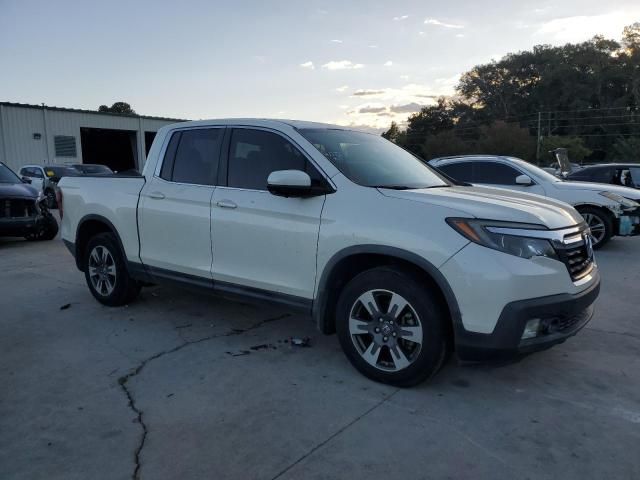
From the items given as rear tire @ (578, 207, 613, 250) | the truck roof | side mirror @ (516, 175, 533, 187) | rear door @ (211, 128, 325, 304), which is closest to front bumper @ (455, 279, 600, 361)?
rear door @ (211, 128, 325, 304)

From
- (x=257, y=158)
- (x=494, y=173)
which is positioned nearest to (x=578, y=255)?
(x=257, y=158)

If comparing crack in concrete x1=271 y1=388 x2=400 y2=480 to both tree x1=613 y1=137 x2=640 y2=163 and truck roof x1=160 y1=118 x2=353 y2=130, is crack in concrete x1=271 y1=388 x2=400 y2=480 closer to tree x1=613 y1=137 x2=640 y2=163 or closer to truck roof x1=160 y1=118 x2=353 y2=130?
truck roof x1=160 y1=118 x2=353 y2=130

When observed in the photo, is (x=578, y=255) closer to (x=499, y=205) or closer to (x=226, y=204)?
(x=499, y=205)

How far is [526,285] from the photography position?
310cm

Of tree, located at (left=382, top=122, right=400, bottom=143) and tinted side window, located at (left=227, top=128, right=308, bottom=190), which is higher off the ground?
tree, located at (left=382, top=122, right=400, bottom=143)

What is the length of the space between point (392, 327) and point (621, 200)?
6.83 meters

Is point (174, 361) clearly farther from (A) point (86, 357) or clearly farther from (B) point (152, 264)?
(B) point (152, 264)

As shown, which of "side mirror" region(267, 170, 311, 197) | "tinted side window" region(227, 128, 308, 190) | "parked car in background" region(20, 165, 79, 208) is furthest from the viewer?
"parked car in background" region(20, 165, 79, 208)

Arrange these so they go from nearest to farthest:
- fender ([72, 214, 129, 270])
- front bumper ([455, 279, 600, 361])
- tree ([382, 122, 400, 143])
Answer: front bumper ([455, 279, 600, 361])
fender ([72, 214, 129, 270])
tree ([382, 122, 400, 143])

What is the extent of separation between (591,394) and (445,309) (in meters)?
1.15

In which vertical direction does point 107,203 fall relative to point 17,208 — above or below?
above

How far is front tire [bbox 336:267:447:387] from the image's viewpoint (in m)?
3.34

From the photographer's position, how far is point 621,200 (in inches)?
337

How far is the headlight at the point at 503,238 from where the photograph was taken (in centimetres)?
316
